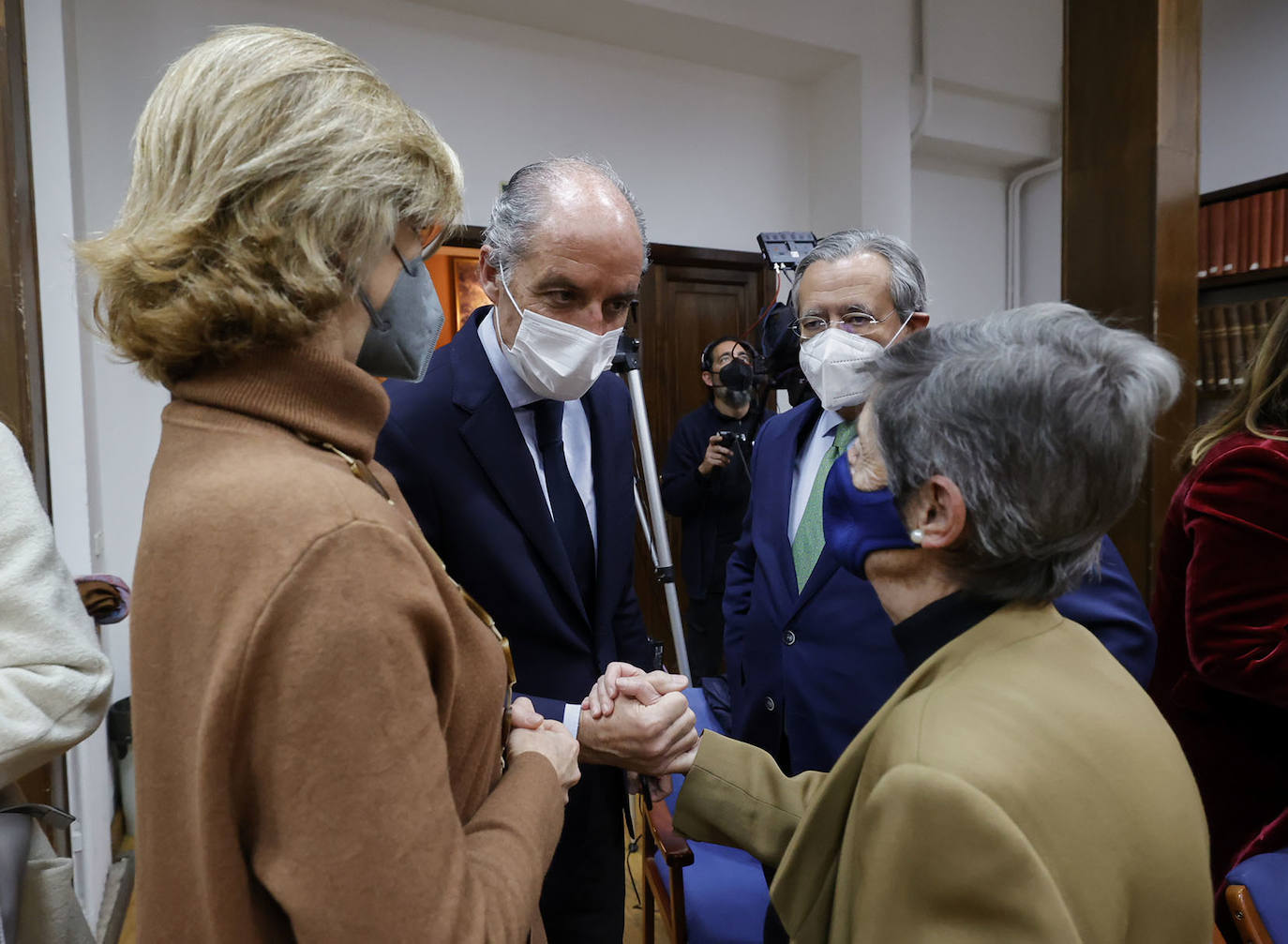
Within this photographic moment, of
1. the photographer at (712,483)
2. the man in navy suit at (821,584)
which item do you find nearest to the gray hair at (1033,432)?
the man in navy suit at (821,584)

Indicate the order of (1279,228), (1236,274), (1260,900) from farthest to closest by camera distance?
1. (1236,274)
2. (1279,228)
3. (1260,900)

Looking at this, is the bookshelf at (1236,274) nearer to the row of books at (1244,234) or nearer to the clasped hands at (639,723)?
the row of books at (1244,234)

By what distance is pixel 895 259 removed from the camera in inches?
63.4

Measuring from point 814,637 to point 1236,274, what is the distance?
137 inches

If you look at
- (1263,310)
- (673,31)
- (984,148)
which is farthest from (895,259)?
(984,148)

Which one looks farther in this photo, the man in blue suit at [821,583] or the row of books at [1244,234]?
the row of books at [1244,234]

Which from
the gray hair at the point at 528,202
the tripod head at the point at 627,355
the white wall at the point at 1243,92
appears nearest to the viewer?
the gray hair at the point at 528,202

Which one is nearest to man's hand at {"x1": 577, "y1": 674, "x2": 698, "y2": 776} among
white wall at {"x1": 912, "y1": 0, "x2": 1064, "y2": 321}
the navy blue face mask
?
the navy blue face mask

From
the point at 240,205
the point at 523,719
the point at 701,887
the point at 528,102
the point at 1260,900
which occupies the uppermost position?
the point at 528,102

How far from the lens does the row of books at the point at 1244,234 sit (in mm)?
3492

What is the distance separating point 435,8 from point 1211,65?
3978 millimetres

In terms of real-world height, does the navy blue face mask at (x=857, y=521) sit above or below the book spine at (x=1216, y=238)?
below

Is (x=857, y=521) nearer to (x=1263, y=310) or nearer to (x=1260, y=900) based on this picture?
(x=1260, y=900)

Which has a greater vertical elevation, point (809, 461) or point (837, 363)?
point (837, 363)
